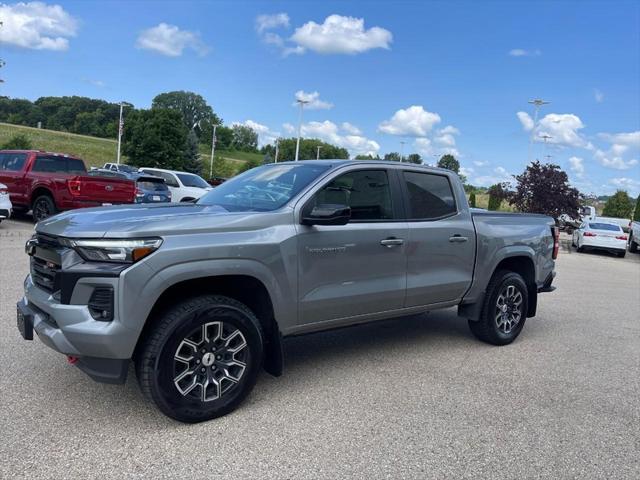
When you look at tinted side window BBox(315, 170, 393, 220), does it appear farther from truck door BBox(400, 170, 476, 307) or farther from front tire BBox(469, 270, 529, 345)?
front tire BBox(469, 270, 529, 345)

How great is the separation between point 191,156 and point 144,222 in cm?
6738

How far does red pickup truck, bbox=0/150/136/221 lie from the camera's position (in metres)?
13.4

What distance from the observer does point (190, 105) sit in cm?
13388

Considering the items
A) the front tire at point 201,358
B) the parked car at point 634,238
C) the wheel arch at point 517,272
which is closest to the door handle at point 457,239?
the wheel arch at point 517,272

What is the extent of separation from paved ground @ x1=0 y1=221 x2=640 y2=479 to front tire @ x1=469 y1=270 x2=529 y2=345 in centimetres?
19

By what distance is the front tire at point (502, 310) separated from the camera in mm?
5832

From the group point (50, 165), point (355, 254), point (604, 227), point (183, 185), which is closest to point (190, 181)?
point (183, 185)

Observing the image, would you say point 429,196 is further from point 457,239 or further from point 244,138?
point 244,138

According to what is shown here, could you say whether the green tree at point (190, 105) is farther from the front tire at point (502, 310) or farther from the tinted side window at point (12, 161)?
the front tire at point (502, 310)

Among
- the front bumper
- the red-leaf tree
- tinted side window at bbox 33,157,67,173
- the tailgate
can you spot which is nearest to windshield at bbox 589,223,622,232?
the red-leaf tree

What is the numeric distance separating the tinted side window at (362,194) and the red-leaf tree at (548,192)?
2596 cm

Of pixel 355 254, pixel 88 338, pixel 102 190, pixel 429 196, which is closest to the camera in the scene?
pixel 88 338

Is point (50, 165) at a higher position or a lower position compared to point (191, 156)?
lower

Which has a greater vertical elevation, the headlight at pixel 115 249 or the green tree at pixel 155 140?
the green tree at pixel 155 140
